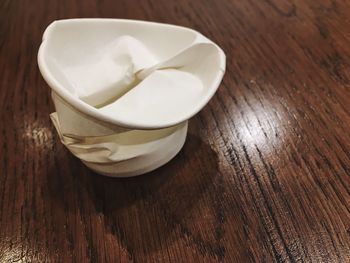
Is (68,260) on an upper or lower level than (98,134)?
lower

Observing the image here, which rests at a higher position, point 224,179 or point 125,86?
point 125,86

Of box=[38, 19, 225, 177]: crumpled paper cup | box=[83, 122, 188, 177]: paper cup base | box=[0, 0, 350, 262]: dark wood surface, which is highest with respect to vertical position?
box=[38, 19, 225, 177]: crumpled paper cup

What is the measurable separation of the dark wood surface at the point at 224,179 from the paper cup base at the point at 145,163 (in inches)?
1.0

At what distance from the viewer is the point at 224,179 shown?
62cm

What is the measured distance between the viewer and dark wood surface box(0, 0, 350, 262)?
1.79 feet

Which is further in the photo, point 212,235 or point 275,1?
point 275,1

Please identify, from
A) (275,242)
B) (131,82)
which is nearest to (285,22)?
(131,82)

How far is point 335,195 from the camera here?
0.59 metres

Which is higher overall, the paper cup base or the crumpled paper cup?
the crumpled paper cup

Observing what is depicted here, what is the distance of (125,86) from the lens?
2.10ft

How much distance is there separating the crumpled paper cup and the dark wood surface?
0.07 meters

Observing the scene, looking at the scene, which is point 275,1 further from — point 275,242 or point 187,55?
point 275,242

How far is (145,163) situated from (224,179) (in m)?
0.14

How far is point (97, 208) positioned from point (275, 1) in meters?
0.78
